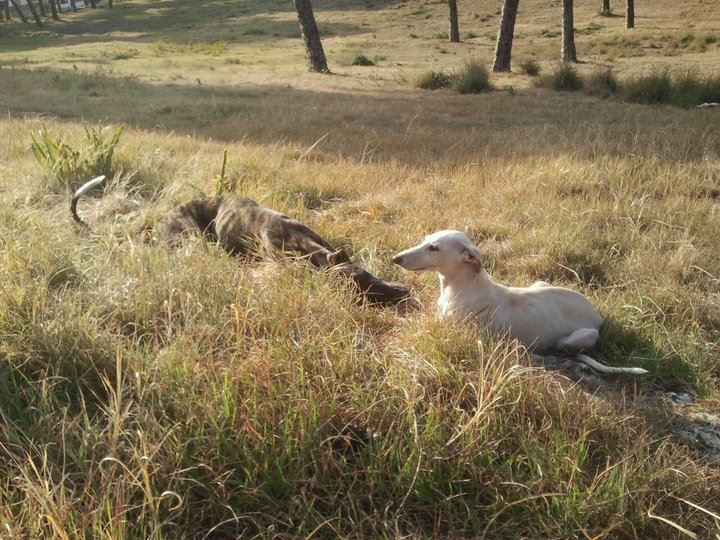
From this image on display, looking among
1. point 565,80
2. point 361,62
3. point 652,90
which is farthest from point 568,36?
point 652,90

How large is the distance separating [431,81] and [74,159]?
1073 cm

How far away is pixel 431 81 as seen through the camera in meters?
14.7

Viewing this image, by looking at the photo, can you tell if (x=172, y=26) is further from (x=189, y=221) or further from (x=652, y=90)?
(x=189, y=221)

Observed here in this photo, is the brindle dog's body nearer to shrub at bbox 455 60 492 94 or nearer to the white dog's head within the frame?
the white dog's head

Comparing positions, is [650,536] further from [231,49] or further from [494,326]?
[231,49]

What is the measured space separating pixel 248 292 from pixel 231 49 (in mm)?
26918

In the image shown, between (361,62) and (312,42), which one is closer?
(312,42)

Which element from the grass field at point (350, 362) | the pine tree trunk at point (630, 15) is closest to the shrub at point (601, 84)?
the grass field at point (350, 362)

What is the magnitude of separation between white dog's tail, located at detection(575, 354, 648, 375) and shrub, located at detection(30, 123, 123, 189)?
4362mm

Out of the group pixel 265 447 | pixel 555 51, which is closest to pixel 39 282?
pixel 265 447

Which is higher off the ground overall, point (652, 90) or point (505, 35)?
point (505, 35)

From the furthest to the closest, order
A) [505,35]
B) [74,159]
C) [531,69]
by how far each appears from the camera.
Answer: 1. [505,35]
2. [531,69]
3. [74,159]

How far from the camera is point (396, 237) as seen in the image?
14.8 feet

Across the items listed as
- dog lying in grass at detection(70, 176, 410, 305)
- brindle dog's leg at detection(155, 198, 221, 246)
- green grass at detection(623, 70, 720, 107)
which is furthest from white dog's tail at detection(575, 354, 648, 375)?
green grass at detection(623, 70, 720, 107)
